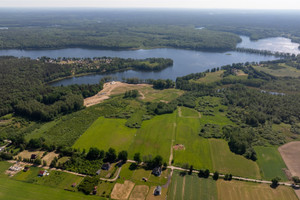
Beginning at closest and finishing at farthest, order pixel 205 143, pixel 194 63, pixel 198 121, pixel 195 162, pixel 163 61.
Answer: pixel 195 162, pixel 205 143, pixel 198 121, pixel 163 61, pixel 194 63

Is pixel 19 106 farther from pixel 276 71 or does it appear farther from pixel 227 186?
pixel 276 71

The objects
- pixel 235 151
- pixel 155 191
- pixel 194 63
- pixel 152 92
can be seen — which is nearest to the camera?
pixel 155 191

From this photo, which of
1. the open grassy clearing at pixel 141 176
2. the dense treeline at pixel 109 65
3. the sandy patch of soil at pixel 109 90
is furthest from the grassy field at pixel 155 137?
the dense treeline at pixel 109 65

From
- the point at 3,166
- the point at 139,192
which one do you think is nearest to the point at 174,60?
the point at 139,192

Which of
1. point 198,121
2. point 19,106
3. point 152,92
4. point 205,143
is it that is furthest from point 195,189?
point 19,106

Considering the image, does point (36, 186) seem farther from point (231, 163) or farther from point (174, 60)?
point (174, 60)

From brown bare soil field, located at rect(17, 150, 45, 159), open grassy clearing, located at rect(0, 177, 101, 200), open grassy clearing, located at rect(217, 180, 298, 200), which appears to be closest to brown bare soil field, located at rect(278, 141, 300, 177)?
open grassy clearing, located at rect(217, 180, 298, 200)

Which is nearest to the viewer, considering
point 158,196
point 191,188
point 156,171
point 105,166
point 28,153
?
point 158,196
